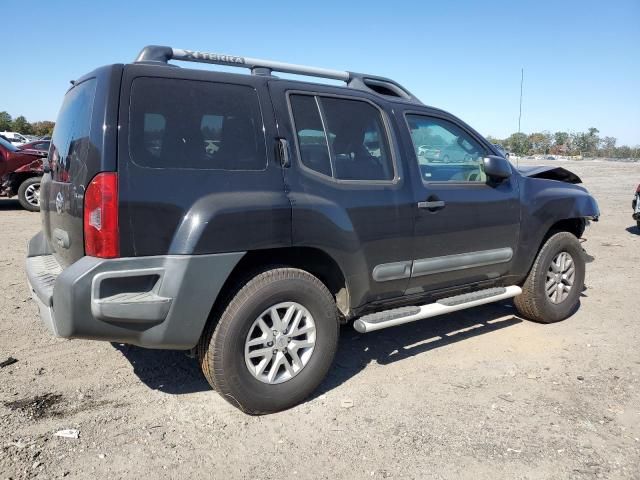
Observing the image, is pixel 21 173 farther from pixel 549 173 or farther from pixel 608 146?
pixel 608 146

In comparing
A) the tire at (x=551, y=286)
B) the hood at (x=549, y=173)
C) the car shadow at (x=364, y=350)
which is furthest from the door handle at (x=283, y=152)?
the tire at (x=551, y=286)

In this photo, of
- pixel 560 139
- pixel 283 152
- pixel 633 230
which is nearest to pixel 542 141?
pixel 560 139

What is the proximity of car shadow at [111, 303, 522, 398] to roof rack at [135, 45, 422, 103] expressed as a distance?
197 cm

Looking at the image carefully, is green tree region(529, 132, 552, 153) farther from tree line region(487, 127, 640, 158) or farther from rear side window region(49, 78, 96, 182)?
rear side window region(49, 78, 96, 182)

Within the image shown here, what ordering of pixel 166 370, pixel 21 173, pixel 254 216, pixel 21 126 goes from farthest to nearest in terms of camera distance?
pixel 21 126 < pixel 21 173 < pixel 166 370 < pixel 254 216

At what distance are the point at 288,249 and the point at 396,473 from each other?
1.38m

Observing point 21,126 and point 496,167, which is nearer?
point 496,167

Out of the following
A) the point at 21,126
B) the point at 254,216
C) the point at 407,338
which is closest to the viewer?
the point at 254,216

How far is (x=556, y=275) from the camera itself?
4.90 m

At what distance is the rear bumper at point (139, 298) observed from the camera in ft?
8.61

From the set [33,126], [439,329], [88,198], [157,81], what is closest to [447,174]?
[439,329]

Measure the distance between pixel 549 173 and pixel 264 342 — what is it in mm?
3393

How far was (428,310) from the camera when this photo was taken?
3.85m

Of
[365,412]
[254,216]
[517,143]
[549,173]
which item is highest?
[517,143]
